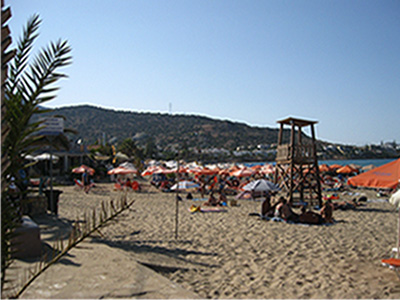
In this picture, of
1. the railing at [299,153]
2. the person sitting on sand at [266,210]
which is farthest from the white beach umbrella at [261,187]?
the railing at [299,153]

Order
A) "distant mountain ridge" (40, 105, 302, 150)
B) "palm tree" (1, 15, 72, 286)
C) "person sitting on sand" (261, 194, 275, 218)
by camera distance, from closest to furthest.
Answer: "palm tree" (1, 15, 72, 286)
"person sitting on sand" (261, 194, 275, 218)
"distant mountain ridge" (40, 105, 302, 150)

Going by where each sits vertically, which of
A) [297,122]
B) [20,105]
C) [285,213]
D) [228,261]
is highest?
[297,122]

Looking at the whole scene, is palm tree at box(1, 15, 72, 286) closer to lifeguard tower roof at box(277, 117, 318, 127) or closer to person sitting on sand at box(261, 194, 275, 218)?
person sitting on sand at box(261, 194, 275, 218)

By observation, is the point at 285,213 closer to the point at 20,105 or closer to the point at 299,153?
the point at 299,153

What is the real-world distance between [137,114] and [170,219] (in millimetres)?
100033

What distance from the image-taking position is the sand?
15.9 ft

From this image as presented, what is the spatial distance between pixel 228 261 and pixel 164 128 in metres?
98.1

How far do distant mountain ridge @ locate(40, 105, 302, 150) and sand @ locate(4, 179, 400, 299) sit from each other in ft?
250

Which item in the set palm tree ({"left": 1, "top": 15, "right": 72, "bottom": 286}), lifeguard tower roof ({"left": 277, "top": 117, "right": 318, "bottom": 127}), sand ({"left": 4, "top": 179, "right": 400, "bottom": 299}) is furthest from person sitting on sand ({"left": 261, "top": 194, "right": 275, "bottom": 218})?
palm tree ({"left": 1, "top": 15, "right": 72, "bottom": 286})

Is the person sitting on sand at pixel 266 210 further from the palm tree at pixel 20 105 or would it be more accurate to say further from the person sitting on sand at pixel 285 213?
the palm tree at pixel 20 105

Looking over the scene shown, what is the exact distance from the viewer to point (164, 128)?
104 meters

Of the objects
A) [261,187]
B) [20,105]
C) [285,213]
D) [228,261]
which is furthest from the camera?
[261,187]

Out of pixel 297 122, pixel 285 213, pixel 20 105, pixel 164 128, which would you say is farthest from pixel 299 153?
pixel 164 128

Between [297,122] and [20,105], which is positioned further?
[297,122]
